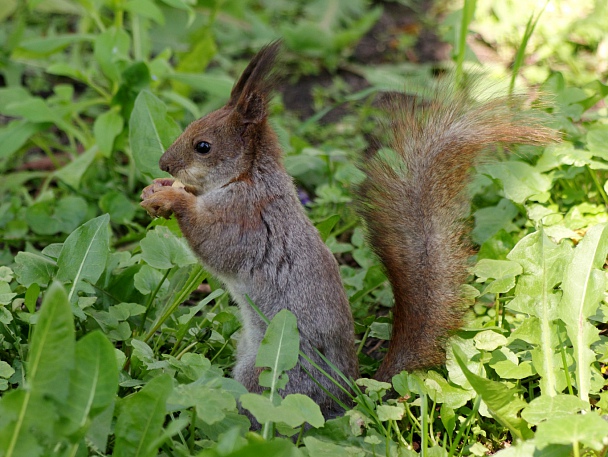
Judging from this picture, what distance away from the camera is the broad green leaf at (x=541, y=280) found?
1737 mm

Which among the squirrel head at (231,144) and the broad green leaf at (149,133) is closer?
the squirrel head at (231,144)

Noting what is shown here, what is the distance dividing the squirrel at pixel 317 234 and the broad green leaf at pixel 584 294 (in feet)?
0.78

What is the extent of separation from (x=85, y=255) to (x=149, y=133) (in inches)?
20.0

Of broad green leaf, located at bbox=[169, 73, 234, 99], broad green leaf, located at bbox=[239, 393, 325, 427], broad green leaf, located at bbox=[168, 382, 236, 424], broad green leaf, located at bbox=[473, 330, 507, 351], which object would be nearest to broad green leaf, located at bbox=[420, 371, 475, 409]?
broad green leaf, located at bbox=[473, 330, 507, 351]

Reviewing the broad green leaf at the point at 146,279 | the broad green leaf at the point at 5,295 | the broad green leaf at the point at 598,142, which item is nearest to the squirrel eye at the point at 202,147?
the broad green leaf at the point at 146,279

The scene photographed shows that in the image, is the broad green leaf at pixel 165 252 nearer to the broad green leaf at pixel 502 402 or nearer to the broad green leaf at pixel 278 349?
the broad green leaf at pixel 278 349

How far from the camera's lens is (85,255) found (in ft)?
6.00

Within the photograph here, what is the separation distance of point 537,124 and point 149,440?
1151mm

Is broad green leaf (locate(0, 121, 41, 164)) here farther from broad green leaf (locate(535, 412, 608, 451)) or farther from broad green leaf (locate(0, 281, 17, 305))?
broad green leaf (locate(535, 412, 608, 451))

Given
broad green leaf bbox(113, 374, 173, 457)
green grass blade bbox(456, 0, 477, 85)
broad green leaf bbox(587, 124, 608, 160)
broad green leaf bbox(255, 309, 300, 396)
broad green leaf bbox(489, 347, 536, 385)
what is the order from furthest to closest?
green grass blade bbox(456, 0, 477, 85) < broad green leaf bbox(587, 124, 608, 160) < broad green leaf bbox(489, 347, 536, 385) < broad green leaf bbox(255, 309, 300, 396) < broad green leaf bbox(113, 374, 173, 457)

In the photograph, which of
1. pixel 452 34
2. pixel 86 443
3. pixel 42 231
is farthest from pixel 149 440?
pixel 452 34

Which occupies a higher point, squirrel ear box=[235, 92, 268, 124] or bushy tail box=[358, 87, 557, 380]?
squirrel ear box=[235, 92, 268, 124]

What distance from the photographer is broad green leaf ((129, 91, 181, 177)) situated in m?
2.19

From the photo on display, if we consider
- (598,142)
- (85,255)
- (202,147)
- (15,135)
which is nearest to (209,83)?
(15,135)
